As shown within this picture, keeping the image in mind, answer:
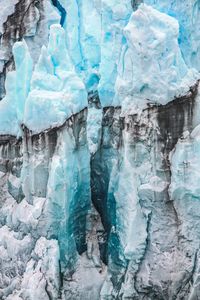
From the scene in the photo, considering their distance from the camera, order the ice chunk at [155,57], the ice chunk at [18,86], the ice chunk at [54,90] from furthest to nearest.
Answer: the ice chunk at [18,86]
the ice chunk at [54,90]
the ice chunk at [155,57]

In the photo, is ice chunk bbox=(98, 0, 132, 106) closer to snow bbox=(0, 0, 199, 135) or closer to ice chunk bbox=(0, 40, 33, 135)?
snow bbox=(0, 0, 199, 135)

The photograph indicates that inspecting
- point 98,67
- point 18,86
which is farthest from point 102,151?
point 18,86

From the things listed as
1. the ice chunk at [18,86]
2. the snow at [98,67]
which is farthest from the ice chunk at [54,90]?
the ice chunk at [18,86]

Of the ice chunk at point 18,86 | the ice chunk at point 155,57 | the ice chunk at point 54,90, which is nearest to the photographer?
the ice chunk at point 155,57

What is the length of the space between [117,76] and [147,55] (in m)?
0.47

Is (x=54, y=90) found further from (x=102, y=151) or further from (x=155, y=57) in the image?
(x=155, y=57)

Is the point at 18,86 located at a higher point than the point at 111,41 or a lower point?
lower

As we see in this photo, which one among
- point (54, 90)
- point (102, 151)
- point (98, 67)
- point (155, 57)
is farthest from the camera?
point (98, 67)

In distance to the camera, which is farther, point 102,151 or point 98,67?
point 98,67

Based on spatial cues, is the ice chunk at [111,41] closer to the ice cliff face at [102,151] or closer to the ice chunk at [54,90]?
the ice cliff face at [102,151]

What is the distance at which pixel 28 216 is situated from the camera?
22.2 feet

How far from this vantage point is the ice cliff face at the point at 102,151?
6.23 m

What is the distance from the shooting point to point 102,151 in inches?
269

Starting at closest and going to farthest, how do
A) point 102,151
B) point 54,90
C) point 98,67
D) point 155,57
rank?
point 155,57 → point 54,90 → point 102,151 → point 98,67
